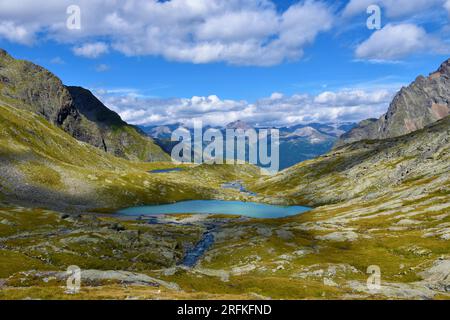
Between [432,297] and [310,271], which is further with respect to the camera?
[310,271]

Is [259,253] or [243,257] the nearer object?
[243,257]

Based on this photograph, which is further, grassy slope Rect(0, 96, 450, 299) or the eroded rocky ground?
grassy slope Rect(0, 96, 450, 299)

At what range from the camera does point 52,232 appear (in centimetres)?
11100

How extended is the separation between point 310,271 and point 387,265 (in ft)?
58.8

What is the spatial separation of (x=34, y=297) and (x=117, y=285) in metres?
15.2

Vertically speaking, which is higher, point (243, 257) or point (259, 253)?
point (259, 253)

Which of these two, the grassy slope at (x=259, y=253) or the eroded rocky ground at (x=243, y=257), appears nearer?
the eroded rocky ground at (x=243, y=257)

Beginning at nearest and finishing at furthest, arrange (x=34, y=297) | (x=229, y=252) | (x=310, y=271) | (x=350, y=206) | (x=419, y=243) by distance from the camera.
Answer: (x=34, y=297) → (x=310, y=271) → (x=419, y=243) → (x=229, y=252) → (x=350, y=206)

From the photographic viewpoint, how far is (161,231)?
441 feet
